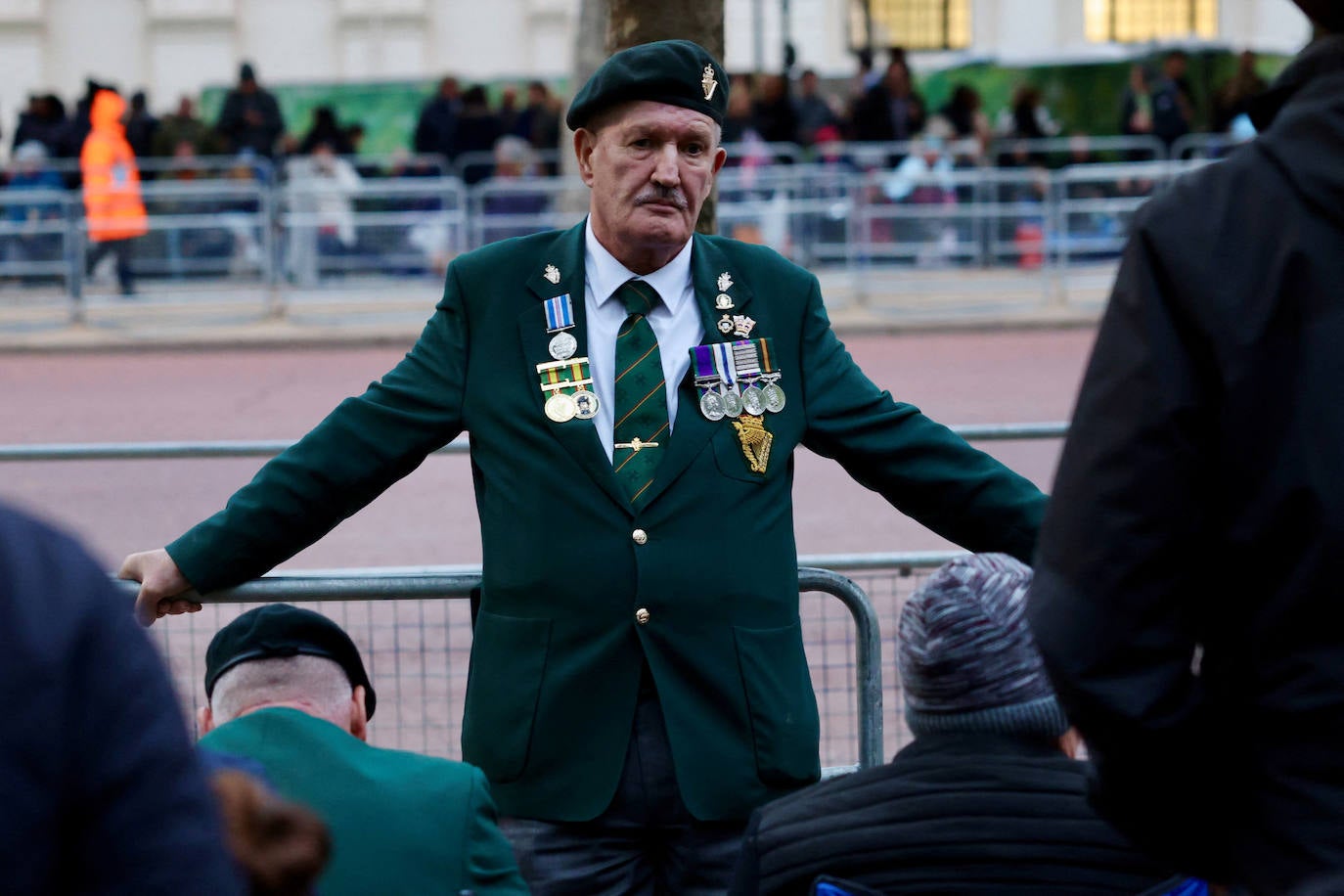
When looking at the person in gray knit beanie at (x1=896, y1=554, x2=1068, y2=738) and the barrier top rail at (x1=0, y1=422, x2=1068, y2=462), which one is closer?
the person in gray knit beanie at (x1=896, y1=554, x2=1068, y2=738)

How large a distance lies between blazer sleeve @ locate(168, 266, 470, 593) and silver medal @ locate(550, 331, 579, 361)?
0.17 m

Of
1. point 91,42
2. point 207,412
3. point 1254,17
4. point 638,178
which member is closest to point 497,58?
point 91,42

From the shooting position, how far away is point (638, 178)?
126 inches

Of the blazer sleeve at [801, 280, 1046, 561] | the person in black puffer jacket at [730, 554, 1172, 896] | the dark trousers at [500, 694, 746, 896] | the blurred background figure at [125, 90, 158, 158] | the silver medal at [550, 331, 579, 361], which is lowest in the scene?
the dark trousers at [500, 694, 746, 896]

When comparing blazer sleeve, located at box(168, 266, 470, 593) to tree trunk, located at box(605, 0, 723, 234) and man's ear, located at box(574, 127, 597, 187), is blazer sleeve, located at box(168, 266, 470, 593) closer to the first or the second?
man's ear, located at box(574, 127, 597, 187)

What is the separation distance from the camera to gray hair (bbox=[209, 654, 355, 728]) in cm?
273

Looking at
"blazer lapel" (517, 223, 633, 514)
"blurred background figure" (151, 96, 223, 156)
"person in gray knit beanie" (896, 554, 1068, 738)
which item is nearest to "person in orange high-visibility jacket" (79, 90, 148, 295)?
"blurred background figure" (151, 96, 223, 156)

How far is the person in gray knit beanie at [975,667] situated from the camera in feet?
8.14

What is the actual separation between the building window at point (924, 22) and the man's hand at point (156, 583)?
30.8 meters

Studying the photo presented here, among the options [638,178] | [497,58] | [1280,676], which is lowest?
[1280,676]

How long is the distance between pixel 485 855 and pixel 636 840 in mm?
524

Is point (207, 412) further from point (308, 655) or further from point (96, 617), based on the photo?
point (96, 617)

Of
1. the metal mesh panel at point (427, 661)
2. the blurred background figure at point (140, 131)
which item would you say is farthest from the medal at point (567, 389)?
the blurred background figure at point (140, 131)

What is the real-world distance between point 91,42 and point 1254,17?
19.9 metres
